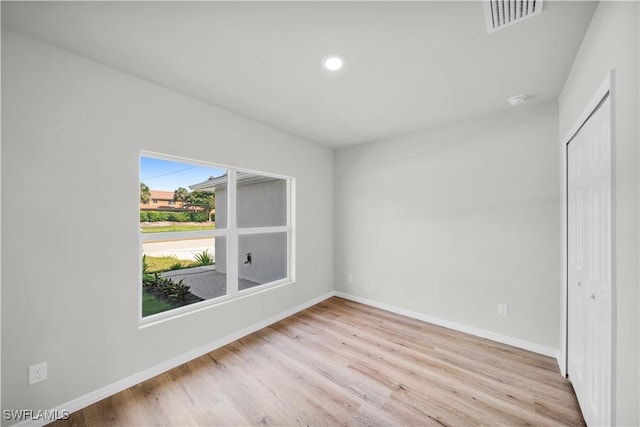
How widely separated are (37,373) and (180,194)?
155 centimetres

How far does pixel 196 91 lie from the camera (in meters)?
2.26

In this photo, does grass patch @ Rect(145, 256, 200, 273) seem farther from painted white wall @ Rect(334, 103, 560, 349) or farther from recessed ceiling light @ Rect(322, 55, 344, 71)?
painted white wall @ Rect(334, 103, 560, 349)

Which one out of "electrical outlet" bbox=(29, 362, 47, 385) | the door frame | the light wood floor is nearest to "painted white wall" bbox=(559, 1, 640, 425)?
the door frame

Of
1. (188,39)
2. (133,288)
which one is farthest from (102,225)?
(188,39)

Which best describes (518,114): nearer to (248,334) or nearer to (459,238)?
(459,238)

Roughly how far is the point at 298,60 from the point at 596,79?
1791 mm

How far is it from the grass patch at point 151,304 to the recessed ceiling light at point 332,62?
243 cm

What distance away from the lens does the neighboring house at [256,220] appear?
2.73 metres

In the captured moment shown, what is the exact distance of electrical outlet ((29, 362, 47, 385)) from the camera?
5.09 ft

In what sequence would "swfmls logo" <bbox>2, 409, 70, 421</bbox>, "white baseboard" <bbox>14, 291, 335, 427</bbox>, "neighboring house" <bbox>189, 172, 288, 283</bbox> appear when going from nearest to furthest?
"swfmls logo" <bbox>2, 409, 70, 421</bbox> < "white baseboard" <bbox>14, 291, 335, 427</bbox> < "neighboring house" <bbox>189, 172, 288, 283</bbox>

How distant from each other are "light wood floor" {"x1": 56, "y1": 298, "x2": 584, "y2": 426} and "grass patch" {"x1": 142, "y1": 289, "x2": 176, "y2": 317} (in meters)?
0.54

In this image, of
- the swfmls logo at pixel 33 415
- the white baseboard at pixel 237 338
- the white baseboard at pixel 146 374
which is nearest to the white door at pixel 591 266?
the white baseboard at pixel 237 338

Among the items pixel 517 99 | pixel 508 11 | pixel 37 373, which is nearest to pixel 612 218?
pixel 508 11

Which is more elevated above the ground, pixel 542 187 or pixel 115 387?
pixel 542 187
